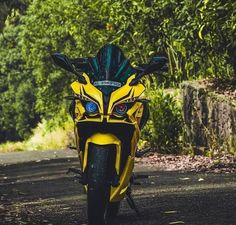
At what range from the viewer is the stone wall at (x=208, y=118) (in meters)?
13.5

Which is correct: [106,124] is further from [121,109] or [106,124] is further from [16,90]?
[16,90]

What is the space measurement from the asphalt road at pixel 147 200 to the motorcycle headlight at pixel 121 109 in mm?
1047

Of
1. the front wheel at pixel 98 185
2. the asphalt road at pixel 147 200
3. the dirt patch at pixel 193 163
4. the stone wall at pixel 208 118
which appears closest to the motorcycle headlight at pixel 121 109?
the front wheel at pixel 98 185

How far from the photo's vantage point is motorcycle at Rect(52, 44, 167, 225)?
6.17m

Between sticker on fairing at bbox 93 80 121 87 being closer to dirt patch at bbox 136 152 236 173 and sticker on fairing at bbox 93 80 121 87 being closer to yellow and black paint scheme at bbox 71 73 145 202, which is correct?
yellow and black paint scheme at bbox 71 73 145 202

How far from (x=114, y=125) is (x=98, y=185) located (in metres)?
0.54

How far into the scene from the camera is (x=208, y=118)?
1462 cm

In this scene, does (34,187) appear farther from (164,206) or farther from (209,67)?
→ (209,67)

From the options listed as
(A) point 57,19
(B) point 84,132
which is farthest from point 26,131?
(B) point 84,132

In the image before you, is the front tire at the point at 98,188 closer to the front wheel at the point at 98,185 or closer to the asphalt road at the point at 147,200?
the front wheel at the point at 98,185

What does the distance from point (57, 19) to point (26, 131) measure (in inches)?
838

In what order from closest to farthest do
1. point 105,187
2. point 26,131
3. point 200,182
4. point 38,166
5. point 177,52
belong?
point 105,187 → point 200,182 → point 38,166 → point 177,52 → point 26,131

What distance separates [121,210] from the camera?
7801 millimetres

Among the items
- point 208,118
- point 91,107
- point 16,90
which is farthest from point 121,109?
point 16,90
